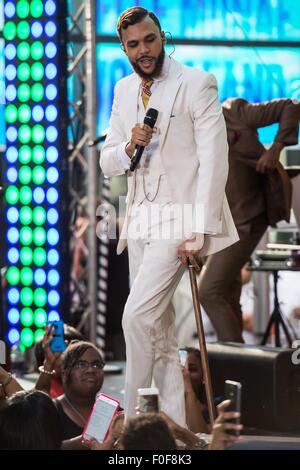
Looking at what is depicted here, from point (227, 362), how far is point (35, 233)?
2054 millimetres

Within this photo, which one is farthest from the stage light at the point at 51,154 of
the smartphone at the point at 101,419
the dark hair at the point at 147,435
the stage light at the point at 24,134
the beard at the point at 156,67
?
the dark hair at the point at 147,435

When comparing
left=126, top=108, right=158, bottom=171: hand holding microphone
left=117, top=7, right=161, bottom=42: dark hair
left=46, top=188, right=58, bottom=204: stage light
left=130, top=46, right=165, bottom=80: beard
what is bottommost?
left=46, top=188, right=58, bottom=204: stage light

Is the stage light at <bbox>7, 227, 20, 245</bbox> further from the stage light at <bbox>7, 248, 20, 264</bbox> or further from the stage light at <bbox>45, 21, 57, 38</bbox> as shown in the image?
the stage light at <bbox>45, 21, 57, 38</bbox>

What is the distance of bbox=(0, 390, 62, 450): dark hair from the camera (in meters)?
3.37

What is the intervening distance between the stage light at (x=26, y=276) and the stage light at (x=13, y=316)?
0.68 ft

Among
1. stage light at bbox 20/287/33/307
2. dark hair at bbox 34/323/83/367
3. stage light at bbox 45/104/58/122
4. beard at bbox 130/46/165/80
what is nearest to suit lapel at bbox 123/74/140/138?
beard at bbox 130/46/165/80

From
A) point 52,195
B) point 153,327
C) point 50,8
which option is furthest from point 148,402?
point 50,8

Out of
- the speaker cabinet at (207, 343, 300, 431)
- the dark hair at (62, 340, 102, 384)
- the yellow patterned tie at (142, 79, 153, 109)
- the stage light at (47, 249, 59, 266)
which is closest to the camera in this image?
the yellow patterned tie at (142, 79, 153, 109)

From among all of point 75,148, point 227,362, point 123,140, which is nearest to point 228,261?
point 227,362

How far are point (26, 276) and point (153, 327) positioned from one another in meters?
3.01

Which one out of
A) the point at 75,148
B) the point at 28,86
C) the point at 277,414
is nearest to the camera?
the point at 277,414

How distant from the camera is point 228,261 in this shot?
6152mm

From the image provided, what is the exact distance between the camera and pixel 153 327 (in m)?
4.31
